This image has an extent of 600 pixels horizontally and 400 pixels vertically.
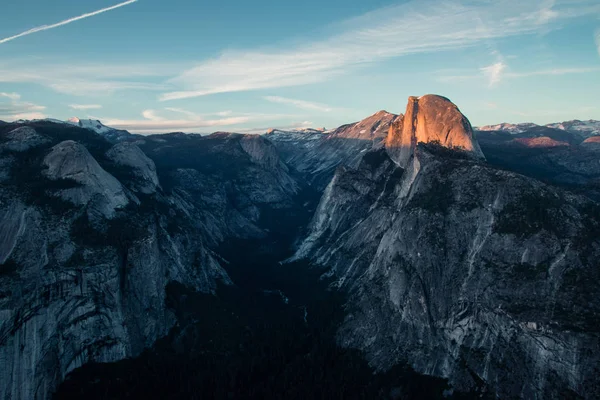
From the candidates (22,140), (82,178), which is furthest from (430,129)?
(22,140)

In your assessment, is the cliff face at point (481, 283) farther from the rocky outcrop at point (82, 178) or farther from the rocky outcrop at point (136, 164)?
the rocky outcrop at point (136, 164)

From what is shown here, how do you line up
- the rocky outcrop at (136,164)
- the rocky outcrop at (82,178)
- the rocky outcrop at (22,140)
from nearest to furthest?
the rocky outcrop at (82,178), the rocky outcrop at (22,140), the rocky outcrop at (136,164)

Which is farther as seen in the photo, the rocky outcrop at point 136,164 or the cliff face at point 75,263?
the rocky outcrop at point 136,164

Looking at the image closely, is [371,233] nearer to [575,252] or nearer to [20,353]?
[575,252]

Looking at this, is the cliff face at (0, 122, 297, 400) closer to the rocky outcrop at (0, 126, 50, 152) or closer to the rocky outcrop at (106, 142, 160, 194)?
the rocky outcrop at (0, 126, 50, 152)

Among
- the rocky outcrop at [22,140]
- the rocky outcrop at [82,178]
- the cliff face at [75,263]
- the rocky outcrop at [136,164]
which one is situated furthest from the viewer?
the rocky outcrop at [136,164]

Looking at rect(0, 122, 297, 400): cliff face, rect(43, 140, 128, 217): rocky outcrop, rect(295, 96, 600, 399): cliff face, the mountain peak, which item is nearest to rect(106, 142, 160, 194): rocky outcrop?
rect(0, 122, 297, 400): cliff face

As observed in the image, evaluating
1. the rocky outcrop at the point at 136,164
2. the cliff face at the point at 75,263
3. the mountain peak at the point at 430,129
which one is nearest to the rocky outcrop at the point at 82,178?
the cliff face at the point at 75,263
